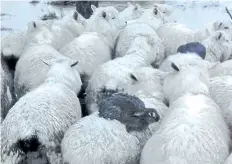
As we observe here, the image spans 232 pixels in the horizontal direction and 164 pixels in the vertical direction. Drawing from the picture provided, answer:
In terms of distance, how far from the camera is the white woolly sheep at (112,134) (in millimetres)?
3287

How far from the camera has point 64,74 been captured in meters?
4.62

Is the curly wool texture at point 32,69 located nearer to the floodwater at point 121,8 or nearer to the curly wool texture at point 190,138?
the curly wool texture at point 190,138

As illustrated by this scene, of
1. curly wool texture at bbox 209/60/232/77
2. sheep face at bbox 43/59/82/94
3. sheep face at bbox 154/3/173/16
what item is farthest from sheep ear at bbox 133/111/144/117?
sheep face at bbox 154/3/173/16

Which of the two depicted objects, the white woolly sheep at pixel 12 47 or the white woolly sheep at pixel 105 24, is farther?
the white woolly sheep at pixel 105 24

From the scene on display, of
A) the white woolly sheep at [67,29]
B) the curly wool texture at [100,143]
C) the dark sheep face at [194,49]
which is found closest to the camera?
the curly wool texture at [100,143]

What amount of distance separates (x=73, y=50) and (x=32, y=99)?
1.76 m

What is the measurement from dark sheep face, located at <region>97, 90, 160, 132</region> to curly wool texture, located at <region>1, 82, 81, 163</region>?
1.26ft

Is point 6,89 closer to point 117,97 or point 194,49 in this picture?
point 117,97

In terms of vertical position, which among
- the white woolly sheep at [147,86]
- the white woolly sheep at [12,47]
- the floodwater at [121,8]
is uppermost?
the white woolly sheep at [147,86]

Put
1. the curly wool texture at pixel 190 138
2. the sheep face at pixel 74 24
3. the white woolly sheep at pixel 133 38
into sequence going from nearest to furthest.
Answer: the curly wool texture at pixel 190 138 < the white woolly sheep at pixel 133 38 < the sheep face at pixel 74 24

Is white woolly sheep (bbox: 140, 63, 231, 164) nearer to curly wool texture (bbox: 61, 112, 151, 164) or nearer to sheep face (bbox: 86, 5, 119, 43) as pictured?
curly wool texture (bbox: 61, 112, 151, 164)

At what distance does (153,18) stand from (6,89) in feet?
9.30

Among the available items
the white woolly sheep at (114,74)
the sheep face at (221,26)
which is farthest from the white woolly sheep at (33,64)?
the sheep face at (221,26)

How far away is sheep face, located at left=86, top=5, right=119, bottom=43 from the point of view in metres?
6.52
